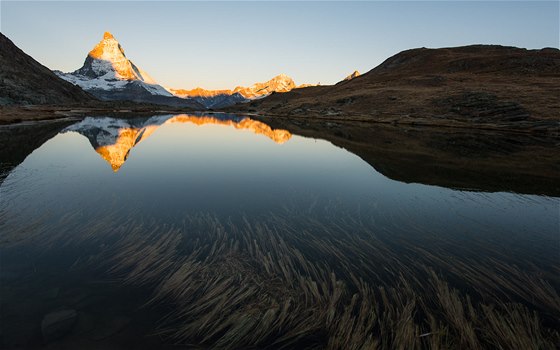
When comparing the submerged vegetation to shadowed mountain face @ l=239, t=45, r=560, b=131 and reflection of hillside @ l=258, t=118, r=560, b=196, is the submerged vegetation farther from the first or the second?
shadowed mountain face @ l=239, t=45, r=560, b=131

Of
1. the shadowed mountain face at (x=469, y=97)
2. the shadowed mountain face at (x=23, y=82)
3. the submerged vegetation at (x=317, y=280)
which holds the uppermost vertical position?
the shadowed mountain face at (x=23, y=82)

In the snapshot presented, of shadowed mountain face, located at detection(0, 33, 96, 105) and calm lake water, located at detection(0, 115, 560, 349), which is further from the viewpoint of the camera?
shadowed mountain face, located at detection(0, 33, 96, 105)

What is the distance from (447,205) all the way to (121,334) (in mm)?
15713

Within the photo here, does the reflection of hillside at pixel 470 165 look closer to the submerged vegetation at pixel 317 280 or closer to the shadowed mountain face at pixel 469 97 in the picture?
the submerged vegetation at pixel 317 280

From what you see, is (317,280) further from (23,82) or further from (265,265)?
(23,82)

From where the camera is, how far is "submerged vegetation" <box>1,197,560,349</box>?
624 centimetres

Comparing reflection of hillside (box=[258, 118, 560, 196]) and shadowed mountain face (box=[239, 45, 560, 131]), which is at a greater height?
shadowed mountain face (box=[239, 45, 560, 131])

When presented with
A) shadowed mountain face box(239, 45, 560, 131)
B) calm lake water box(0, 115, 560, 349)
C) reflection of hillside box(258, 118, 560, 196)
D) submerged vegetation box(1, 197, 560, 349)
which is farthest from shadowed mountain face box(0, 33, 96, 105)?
submerged vegetation box(1, 197, 560, 349)

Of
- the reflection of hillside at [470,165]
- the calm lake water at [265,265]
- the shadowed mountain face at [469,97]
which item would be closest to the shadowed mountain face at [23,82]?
the shadowed mountain face at [469,97]

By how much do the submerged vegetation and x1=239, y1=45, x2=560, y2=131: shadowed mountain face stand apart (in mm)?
69852

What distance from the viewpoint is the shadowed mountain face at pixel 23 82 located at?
121m

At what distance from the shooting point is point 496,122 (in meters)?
69.4

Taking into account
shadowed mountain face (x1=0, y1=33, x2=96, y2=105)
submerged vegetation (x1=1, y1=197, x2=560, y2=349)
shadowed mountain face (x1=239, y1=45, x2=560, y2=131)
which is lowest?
submerged vegetation (x1=1, y1=197, x2=560, y2=349)

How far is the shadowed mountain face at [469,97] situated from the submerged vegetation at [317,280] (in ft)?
229
